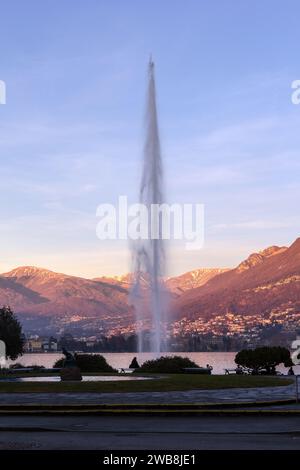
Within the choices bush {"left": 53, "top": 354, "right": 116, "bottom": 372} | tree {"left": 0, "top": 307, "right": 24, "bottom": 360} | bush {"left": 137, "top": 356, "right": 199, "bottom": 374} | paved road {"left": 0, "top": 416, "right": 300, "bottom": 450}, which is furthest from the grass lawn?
tree {"left": 0, "top": 307, "right": 24, "bottom": 360}

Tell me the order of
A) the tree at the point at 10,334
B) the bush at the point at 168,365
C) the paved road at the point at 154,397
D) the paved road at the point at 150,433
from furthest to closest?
the tree at the point at 10,334, the bush at the point at 168,365, the paved road at the point at 154,397, the paved road at the point at 150,433

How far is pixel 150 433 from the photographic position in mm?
→ 18703

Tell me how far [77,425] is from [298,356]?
48.2 m

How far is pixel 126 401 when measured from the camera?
2752 cm

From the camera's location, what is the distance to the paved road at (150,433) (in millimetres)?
16266

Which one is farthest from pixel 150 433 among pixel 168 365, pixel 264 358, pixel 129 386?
pixel 264 358

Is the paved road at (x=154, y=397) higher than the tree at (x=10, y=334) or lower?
lower

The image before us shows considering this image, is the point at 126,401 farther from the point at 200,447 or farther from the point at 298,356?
the point at 298,356

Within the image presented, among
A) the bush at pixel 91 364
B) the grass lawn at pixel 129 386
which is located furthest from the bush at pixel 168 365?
the grass lawn at pixel 129 386

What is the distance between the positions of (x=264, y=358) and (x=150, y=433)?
4345 cm

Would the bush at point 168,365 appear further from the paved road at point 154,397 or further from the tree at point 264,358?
the paved road at point 154,397

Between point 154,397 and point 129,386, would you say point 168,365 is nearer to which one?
point 129,386

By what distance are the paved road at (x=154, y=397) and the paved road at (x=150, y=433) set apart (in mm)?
4091

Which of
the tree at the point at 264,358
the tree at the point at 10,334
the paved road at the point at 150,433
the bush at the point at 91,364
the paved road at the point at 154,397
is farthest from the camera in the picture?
the tree at the point at 10,334
